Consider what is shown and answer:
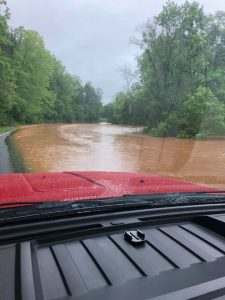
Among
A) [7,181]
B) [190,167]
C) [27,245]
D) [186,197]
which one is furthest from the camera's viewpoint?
[190,167]

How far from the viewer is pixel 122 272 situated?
149cm

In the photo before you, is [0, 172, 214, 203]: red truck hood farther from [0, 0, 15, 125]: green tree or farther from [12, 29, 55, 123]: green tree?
[12, 29, 55, 123]: green tree

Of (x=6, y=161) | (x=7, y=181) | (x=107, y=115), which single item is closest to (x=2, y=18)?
(x=6, y=161)

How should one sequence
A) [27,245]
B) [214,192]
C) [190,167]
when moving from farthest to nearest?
[190,167]
[214,192]
[27,245]

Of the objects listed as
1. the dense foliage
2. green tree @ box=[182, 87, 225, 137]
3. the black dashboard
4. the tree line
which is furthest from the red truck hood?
the tree line

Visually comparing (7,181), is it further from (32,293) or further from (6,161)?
(6,161)

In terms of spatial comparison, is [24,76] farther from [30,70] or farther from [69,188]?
[69,188]

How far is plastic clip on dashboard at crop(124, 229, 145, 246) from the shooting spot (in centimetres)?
171

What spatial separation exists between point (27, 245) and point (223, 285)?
808 millimetres

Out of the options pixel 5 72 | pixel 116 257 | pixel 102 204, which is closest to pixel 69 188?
pixel 102 204

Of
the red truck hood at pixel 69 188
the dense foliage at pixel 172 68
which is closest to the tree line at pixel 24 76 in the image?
the dense foliage at pixel 172 68

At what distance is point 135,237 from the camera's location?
69.0 inches

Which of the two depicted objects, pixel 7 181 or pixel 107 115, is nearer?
pixel 7 181

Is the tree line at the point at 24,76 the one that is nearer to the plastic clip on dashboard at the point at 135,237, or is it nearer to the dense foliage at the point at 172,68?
the dense foliage at the point at 172,68
